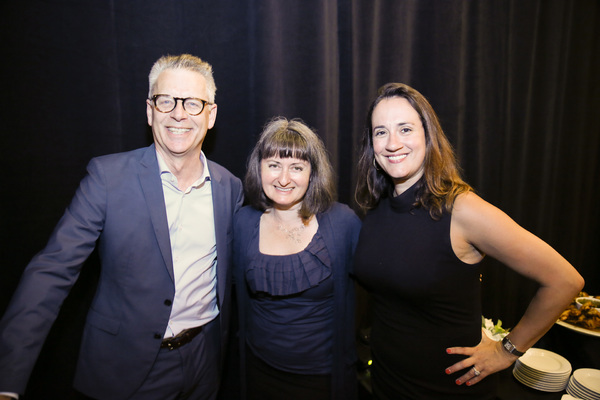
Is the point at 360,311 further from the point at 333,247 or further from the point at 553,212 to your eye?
the point at 553,212

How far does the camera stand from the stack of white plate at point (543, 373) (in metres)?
1.83

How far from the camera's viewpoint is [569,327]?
2092 millimetres

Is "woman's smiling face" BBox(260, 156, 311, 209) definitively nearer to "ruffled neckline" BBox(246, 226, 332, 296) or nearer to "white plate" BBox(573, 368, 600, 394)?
"ruffled neckline" BBox(246, 226, 332, 296)

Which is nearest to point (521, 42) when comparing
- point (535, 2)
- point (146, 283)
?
point (535, 2)

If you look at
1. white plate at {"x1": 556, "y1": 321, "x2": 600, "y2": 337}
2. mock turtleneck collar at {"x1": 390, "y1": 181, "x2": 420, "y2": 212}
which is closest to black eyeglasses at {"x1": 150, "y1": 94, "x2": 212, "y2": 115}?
mock turtleneck collar at {"x1": 390, "y1": 181, "x2": 420, "y2": 212}

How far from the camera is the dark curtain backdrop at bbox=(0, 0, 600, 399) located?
1579 millimetres

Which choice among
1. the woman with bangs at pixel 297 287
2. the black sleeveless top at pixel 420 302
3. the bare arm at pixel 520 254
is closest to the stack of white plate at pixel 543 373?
the black sleeveless top at pixel 420 302

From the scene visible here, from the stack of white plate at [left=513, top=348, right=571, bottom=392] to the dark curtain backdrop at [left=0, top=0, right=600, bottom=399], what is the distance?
1.03 m

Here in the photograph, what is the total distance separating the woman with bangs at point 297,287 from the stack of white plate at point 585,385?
117 cm

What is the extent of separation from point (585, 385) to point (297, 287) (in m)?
1.57

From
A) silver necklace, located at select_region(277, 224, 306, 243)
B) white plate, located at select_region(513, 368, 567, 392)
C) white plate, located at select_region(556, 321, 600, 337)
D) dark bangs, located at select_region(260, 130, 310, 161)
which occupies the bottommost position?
white plate, located at select_region(513, 368, 567, 392)

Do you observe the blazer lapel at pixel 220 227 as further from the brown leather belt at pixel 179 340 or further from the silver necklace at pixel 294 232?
the silver necklace at pixel 294 232

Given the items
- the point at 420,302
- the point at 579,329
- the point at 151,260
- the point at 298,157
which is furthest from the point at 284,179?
the point at 579,329

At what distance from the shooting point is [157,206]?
1.36 metres
